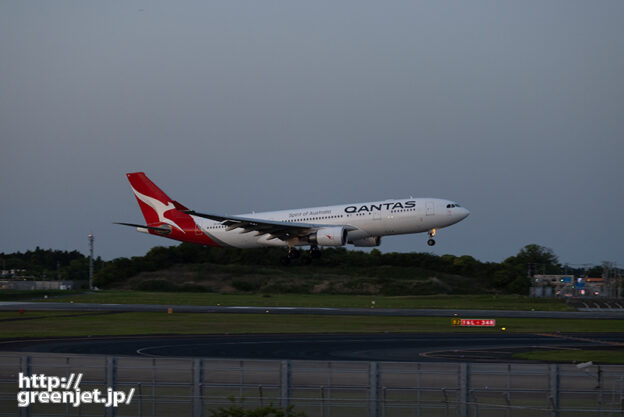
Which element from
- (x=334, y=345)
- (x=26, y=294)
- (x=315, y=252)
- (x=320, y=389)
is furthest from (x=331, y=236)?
(x=320, y=389)

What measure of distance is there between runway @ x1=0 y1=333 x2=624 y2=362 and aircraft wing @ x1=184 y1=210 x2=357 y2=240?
20321mm

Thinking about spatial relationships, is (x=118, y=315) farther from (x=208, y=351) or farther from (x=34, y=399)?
(x=34, y=399)

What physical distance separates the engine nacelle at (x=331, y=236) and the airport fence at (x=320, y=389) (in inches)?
1610

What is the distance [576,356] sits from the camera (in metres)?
31.8

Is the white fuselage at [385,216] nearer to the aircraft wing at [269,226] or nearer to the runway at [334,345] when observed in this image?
the aircraft wing at [269,226]

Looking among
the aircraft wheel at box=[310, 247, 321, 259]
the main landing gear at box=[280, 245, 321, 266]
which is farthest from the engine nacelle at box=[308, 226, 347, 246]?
the main landing gear at box=[280, 245, 321, 266]

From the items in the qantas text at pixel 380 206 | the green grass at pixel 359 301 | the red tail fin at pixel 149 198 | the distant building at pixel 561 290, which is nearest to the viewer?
the qantas text at pixel 380 206

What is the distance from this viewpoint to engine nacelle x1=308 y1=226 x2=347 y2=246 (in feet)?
194

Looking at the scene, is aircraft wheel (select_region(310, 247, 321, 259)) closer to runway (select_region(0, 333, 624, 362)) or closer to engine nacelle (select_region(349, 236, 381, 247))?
engine nacelle (select_region(349, 236, 381, 247))

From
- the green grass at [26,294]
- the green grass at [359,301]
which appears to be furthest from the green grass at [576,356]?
the green grass at [26,294]

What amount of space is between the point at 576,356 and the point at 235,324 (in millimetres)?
22381

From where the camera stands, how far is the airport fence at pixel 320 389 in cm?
1623

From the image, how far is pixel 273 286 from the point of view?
290 ft

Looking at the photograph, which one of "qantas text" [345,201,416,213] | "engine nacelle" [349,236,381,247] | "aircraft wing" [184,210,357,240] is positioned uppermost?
"qantas text" [345,201,416,213]
